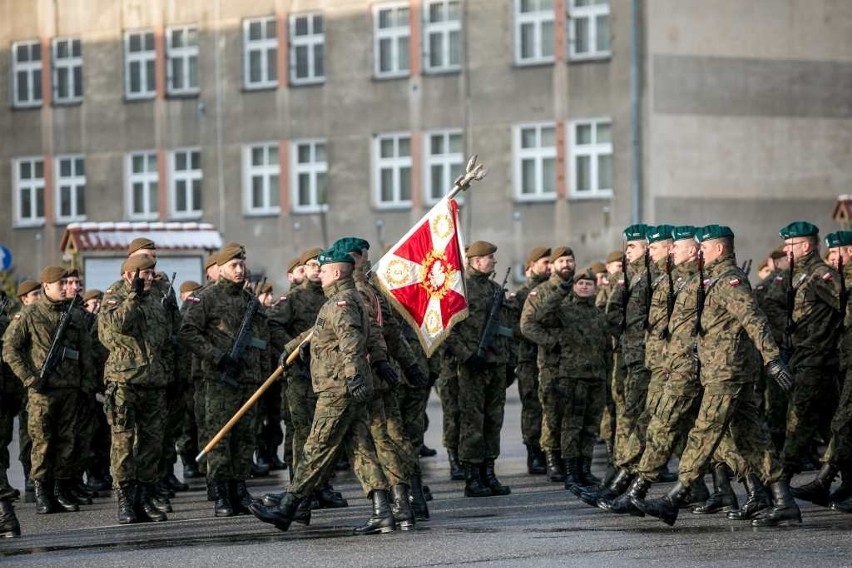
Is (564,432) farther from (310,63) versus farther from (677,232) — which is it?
(310,63)

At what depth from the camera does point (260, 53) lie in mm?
44594

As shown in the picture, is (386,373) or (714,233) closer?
(714,233)

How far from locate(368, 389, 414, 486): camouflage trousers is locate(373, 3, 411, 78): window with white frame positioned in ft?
95.8

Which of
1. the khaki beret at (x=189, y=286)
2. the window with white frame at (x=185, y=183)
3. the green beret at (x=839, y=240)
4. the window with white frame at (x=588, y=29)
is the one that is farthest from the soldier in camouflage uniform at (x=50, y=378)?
the window with white frame at (x=185, y=183)

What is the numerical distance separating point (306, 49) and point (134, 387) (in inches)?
1169

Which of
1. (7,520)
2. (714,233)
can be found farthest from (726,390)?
(7,520)

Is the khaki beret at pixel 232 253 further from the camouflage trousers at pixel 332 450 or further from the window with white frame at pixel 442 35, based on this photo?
the window with white frame at pixel 442 35

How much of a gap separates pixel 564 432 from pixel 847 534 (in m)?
4.40

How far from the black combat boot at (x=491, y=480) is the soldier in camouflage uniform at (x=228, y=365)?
214 centimetres

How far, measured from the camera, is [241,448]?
49.5 feet

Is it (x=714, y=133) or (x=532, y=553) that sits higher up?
(x=714, y=133)

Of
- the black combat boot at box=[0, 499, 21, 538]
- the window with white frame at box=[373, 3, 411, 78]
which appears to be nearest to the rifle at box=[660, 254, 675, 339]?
the black combat boot at box=[0, 499, 21, 538]

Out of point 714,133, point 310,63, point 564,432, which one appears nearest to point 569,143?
point 714,133

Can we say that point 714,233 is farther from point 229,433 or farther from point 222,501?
point 222,501
